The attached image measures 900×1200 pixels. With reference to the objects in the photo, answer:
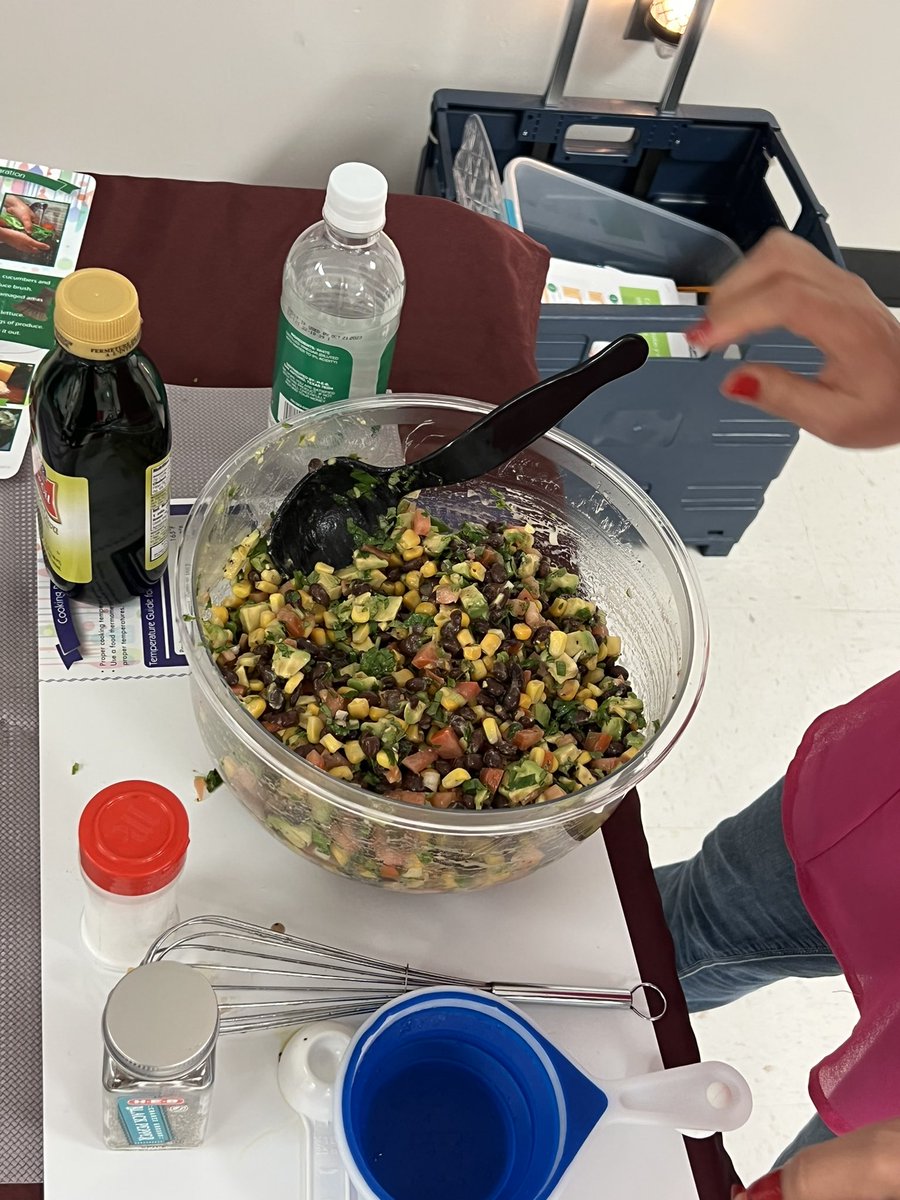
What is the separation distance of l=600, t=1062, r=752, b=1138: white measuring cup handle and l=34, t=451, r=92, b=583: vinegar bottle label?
21.2 inches

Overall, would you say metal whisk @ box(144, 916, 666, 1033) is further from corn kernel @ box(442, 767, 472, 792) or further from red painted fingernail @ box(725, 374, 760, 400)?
red painted fingernail @ box(725, 374, 760, 400)

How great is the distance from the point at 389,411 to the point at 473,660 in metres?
0.24

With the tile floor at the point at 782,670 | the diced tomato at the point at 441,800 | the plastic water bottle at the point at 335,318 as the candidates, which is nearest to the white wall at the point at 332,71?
the tile floor at the point at 782,670

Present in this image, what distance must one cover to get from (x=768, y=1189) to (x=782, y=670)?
1.56 metres

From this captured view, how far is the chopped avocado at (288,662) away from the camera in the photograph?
822 millimetres

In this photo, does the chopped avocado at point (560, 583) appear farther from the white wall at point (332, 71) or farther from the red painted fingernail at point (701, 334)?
the white wall at point (332, 71)

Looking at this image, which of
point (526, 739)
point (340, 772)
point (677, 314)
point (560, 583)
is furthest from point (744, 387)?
point (677, 314)

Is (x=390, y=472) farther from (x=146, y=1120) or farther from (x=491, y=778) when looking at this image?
(x=146, y=1120)

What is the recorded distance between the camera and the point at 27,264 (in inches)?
45.2

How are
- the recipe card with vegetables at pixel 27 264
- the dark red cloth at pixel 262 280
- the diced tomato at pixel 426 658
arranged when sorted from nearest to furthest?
the diced tomato at pixel 426 658
the recipe card with vegetables at pixel 27 264
the dark red cloth at pixel 262 280

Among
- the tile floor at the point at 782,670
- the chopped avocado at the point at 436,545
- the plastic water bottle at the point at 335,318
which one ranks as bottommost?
the tile floor at the point at 782,670

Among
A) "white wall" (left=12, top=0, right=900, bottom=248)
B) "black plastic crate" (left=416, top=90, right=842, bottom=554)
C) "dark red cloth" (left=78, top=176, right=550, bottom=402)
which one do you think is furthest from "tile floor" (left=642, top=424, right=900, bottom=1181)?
"dark red cloth" (left=78, top=176, right=550, bottom=402)

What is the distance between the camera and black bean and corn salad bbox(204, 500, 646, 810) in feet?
2.66

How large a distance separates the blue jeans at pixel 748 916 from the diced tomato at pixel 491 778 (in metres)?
0.51
